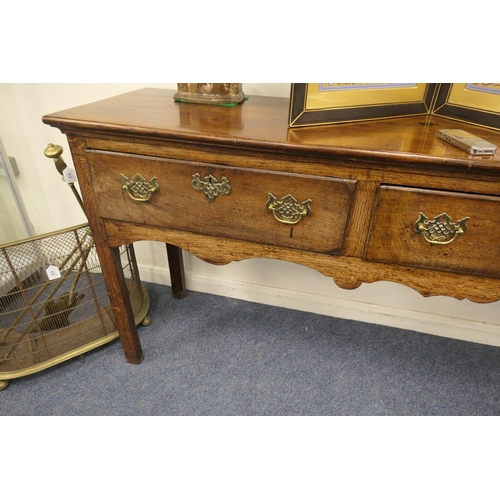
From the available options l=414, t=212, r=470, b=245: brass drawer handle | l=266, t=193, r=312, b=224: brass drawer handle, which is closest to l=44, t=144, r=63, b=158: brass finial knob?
l=266, t=193, r=312, b=224: brass drawer handle

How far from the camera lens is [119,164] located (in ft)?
2.50

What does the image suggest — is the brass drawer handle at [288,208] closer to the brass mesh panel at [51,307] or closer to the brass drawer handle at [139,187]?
the brass drawer handle at [139,187]

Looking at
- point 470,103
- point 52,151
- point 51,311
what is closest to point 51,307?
point 51,311

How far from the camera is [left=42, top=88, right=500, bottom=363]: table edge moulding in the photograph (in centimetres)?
62

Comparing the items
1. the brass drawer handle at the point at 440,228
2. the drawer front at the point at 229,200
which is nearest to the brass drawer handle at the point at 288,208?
the drawer front at the point at 229,200

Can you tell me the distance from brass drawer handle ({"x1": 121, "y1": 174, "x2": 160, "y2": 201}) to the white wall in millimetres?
531

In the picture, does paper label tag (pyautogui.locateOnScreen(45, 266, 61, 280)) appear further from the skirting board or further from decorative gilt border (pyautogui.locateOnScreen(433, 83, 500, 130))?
decorative gilt border (pyautogui.locateOnScreen(433, 83, 500, 130))

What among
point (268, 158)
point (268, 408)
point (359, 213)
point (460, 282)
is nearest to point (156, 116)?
point (268, 158)

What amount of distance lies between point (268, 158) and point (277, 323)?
850 millimetres

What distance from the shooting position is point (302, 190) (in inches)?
26.7

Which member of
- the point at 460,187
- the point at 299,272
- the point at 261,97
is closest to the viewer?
the point at 460,187

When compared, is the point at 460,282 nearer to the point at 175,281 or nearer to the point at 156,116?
the point at 156,116

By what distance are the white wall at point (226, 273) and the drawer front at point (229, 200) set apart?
1.69ft

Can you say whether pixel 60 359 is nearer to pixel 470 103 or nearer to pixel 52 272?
pixel 52 272
